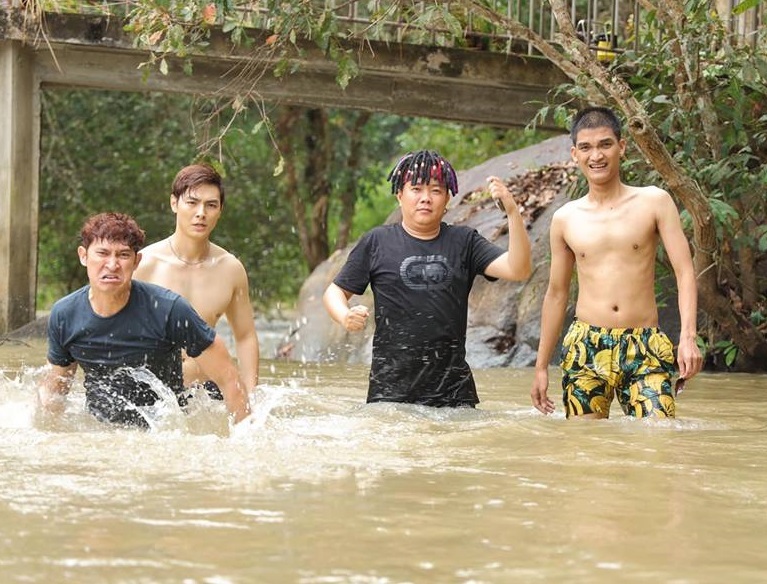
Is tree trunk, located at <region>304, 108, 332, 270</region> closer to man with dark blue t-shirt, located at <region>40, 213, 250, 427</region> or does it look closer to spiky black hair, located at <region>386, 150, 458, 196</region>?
spiky black hair, located at <region>386, 150, 458, 196</region>

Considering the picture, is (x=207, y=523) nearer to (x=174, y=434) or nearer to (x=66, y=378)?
(x=174, y=434)

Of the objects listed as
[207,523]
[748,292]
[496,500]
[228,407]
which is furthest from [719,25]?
[207,523]

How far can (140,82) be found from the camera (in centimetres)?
1173

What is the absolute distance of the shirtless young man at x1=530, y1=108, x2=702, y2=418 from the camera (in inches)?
214

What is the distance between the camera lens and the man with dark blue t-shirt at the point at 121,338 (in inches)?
202

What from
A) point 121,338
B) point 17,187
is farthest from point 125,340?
point 17,187

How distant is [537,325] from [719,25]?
3.14 meters

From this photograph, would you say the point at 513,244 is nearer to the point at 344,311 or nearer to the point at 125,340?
the point at 344,311

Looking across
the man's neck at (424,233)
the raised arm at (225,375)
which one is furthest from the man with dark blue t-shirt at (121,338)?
the man's neck at (424,233)

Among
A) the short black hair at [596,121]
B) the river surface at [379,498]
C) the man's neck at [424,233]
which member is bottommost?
the river surface at [379,498]

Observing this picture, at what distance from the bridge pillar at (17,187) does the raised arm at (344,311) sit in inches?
247

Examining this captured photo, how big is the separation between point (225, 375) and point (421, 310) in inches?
37.7

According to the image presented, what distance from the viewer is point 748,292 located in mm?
9133

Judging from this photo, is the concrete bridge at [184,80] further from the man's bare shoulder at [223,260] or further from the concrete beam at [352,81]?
the man's bare shoulder at [223,260]
